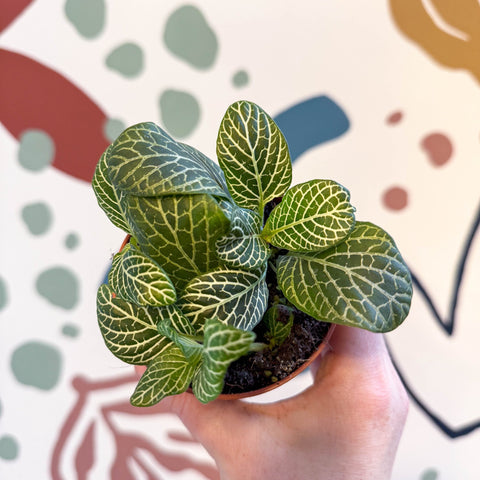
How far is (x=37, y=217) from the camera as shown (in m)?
1.00

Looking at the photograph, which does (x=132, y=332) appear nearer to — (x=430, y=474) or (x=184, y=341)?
(x=184, y=341)

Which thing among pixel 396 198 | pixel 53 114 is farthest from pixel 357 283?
pixel 53 114

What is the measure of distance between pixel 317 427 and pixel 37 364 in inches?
24.8

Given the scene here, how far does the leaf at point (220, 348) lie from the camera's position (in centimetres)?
36

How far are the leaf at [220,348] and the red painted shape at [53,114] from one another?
0.72 m

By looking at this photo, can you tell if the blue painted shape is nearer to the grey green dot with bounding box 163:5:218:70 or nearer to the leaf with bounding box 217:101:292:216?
the grey green dot with bounding box 163:5:218:70

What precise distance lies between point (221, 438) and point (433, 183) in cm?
68

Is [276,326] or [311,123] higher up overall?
[311,123]

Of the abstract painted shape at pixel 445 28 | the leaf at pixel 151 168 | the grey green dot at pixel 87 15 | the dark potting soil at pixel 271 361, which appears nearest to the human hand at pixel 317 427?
the dark potting soil at pixel 271 361

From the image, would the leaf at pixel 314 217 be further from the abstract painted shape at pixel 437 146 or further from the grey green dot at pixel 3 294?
the grey green dot at pixel 3 294

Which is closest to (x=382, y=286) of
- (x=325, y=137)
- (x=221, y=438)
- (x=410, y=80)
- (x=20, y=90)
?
(x=221, y=438)

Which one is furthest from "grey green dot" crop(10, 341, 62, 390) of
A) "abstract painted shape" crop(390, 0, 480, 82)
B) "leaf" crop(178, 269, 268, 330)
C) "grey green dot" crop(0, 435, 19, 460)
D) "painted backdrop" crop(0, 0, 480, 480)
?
"abstract painted shape" crop(390, 0, 480, 82)

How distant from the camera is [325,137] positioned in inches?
38.8

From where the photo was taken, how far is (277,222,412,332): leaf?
47 cm
